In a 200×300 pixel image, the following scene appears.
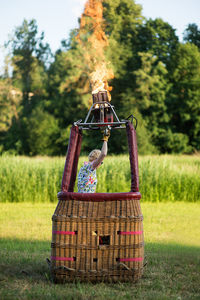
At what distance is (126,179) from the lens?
13.6 m

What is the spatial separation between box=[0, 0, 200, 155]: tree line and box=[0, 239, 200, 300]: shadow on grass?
2427 centimetres

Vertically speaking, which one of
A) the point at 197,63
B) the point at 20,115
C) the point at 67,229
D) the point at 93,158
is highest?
the point at 197,63

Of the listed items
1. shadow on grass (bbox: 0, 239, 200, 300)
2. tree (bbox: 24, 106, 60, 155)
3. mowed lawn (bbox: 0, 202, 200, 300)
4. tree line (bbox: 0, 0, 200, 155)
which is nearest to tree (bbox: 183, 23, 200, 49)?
tree line (bbox: 0, 0, 200, 155)

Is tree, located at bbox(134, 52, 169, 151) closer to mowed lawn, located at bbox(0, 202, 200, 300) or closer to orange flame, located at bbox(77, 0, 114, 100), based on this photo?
mowed lawn, located at bbox(0, 202, 200, 300)

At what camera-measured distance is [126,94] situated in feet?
110

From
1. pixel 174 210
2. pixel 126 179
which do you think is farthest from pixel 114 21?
pixel 174 210

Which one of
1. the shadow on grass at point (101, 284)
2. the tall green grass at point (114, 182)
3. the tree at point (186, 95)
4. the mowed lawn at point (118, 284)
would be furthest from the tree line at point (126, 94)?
the shadow on grass at point (101, 284)

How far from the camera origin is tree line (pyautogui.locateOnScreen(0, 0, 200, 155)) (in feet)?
108

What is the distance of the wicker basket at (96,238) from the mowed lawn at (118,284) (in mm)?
134

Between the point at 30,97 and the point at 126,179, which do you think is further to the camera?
the point at 30,97

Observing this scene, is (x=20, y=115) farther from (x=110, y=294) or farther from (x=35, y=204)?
(x=110, y=294)

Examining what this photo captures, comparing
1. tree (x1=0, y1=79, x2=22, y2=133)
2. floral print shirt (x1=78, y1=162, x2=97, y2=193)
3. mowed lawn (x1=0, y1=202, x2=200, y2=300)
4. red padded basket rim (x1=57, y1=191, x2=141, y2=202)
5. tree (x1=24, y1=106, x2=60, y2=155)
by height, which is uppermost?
tree (x1=0, y1=79, x2=22, y2=133)

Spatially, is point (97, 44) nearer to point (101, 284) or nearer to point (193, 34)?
point (101, 284)

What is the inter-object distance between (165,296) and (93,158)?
5.41 feet
